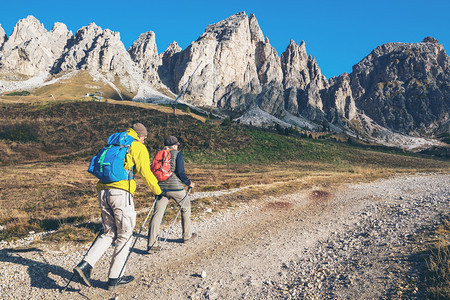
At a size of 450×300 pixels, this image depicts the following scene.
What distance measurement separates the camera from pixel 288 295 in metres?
5.32

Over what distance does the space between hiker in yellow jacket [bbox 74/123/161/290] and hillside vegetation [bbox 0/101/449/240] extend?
6853mm

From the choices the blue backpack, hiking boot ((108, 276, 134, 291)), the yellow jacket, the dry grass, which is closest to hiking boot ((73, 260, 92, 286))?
hiking boot ((108, 276, 134, 291))

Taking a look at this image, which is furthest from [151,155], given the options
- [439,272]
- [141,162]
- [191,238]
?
[439,272]

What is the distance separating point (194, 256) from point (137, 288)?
1982mm

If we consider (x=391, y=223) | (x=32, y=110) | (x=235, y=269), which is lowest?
(x=235, y=269)

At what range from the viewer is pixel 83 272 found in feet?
18.0

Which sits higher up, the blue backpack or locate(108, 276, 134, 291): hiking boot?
the blue backpack

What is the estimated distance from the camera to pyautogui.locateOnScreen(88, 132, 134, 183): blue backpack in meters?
5.44

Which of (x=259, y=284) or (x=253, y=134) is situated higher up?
(x=253, y=134)

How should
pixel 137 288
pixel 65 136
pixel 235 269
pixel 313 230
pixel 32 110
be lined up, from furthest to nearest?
pixel 32 110 → pixel 65 136 → pixel 313 230 → pixel 235 269 → pixel 137 288

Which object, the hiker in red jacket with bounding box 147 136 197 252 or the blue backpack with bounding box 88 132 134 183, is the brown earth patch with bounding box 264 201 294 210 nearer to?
the hiker in red jacket with bounding box 147 136 197 252

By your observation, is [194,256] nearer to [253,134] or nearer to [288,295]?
[288,295]

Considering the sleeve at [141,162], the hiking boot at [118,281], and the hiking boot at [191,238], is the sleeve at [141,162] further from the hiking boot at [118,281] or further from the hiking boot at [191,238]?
the hiking boot at [191,238]

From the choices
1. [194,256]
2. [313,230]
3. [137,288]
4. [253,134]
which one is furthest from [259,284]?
[253,134]
